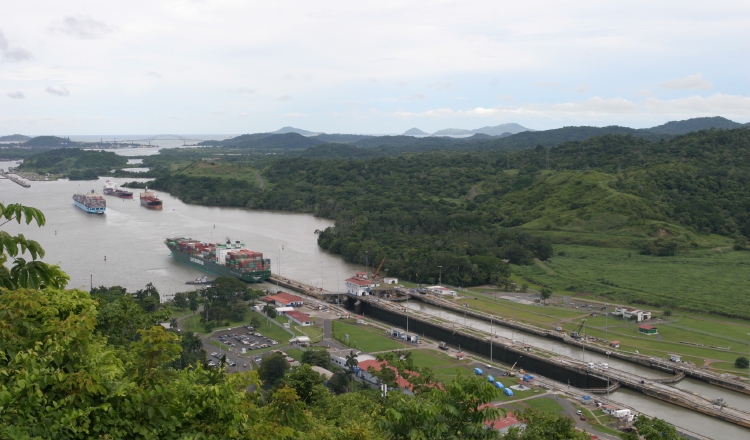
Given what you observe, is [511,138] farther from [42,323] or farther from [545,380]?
[42,323]

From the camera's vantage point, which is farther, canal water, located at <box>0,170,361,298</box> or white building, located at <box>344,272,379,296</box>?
canal water, located at <box>0,170,361,298</box>

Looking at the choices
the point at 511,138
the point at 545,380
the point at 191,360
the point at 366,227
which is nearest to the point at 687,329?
the point at 545,380

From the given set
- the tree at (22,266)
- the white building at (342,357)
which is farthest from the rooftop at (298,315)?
the tree at (22,266)

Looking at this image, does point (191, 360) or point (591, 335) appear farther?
point (591, 335)

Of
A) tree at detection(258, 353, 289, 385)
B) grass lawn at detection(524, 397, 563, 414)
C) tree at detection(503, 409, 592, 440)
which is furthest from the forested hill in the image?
tree at detection(503, 409, 592, 440)

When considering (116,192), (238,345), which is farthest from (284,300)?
(116,192)

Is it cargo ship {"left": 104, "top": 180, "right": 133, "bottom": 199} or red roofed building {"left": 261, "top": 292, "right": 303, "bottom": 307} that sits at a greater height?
cargo ship {"left": 104, "top": 180, "right": 133, "bottom": 199}

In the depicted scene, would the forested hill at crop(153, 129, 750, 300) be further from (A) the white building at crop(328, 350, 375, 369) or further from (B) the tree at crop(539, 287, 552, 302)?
(A) the white building at crop(328, 350, 375, 369)
